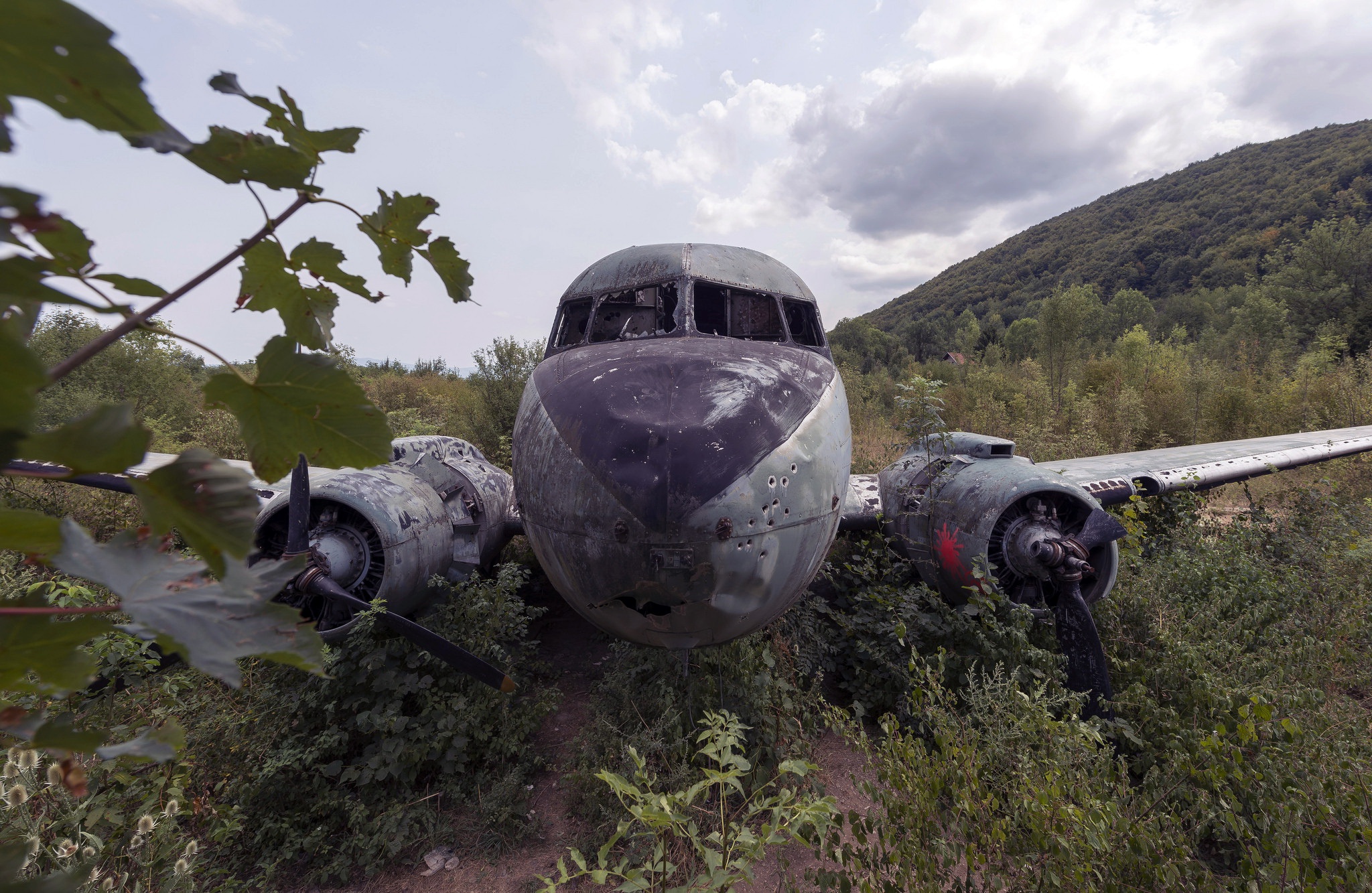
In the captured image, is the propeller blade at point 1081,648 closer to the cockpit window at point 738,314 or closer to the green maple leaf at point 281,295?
the cockpit window at point 738,314

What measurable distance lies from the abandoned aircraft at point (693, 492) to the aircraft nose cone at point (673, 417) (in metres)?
0.01

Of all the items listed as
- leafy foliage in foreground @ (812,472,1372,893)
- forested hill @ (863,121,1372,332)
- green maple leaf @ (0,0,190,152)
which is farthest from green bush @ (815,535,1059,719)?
forested hill @ (863,121,1372,332)

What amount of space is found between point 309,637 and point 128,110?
26.0 inches

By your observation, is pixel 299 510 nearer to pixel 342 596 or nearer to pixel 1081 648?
pixel 342 596

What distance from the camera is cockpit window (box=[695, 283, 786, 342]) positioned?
4.68 meters

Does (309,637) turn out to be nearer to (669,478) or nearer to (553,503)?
(669,478)

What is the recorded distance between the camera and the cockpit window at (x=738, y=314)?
468cm

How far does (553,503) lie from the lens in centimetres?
282

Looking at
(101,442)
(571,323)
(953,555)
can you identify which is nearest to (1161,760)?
(953,555)

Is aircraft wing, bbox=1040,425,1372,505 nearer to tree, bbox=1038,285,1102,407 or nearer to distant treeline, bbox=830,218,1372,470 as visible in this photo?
distant treeline, bbox=830,218,1372,470

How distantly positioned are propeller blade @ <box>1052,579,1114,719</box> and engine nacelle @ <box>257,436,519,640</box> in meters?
5.25

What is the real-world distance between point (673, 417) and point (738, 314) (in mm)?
2408

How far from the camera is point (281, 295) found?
1.04 m

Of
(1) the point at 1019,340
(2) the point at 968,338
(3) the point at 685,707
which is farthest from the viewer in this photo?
(2) the point at 968,338
